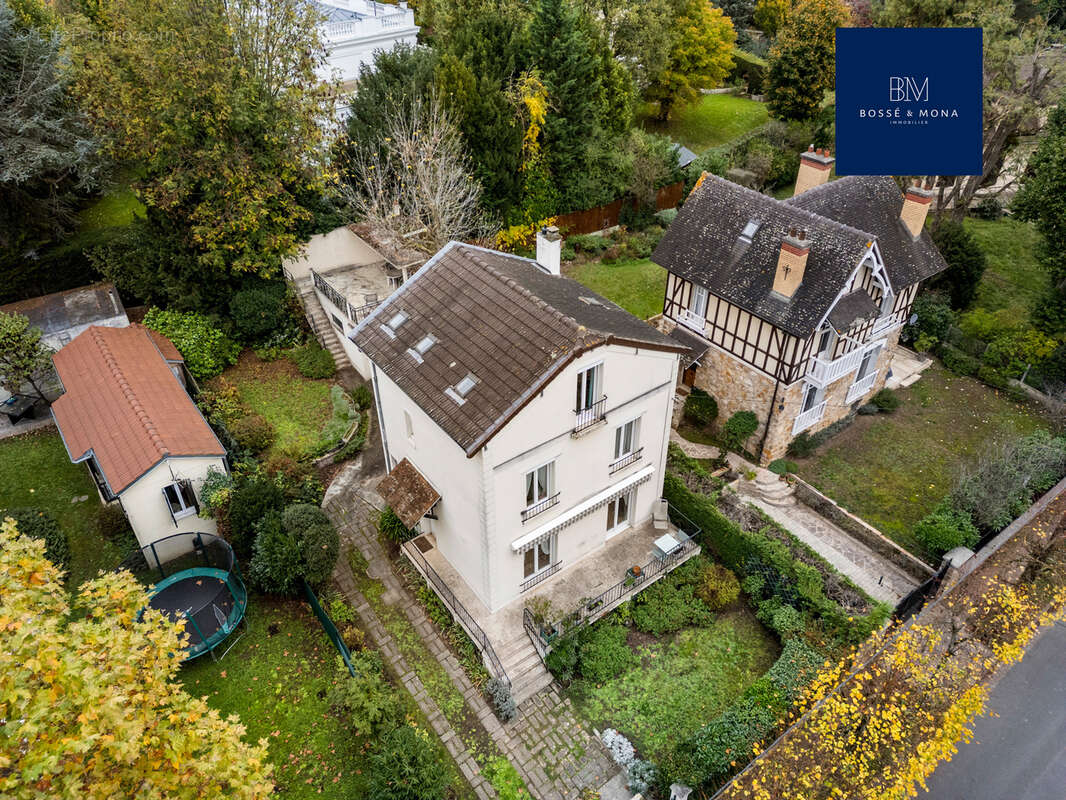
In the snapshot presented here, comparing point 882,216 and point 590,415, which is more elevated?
point 882,216

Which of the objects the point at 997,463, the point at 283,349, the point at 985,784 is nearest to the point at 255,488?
the point at 283,349

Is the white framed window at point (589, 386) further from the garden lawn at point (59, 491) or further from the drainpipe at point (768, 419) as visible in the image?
the garden lawn at point (59, 491)

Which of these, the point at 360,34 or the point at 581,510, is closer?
the point at 581,510

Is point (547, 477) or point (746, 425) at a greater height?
point (547, 477)

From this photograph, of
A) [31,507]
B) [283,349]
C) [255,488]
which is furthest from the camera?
[283,349]

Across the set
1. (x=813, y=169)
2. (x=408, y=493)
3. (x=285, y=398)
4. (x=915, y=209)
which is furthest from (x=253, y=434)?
(x=915, y=209)

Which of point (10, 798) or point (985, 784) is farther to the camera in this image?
point (985, 784)

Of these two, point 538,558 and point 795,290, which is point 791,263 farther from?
point 538,558

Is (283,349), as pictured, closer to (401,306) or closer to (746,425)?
(401,306)
